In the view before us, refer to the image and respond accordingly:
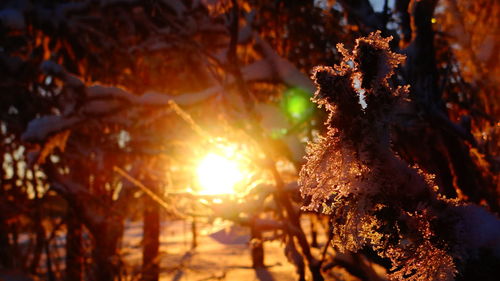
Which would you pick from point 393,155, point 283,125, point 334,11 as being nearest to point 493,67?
point 334,11

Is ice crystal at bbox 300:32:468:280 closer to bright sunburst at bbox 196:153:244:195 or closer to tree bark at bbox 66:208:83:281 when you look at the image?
bright sunburst at bbox 196:153:244:195

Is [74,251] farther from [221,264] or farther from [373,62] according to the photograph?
[373,62]

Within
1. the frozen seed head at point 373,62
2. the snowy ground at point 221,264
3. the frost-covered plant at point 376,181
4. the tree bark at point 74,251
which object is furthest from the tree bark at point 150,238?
the frozen seed head at point 373,62

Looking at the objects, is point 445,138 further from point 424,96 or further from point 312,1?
point 312,1

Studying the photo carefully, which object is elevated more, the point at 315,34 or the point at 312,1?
the point at 312,1

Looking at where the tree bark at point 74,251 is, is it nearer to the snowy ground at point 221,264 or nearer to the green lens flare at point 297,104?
the snowy ground at point 221,264

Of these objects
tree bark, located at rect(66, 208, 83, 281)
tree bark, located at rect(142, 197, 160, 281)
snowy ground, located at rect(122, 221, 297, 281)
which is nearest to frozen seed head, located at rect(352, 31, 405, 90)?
snowy ground, located at rect(122, 221, 297, 281)

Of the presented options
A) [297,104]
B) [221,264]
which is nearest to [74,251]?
[221,264]
